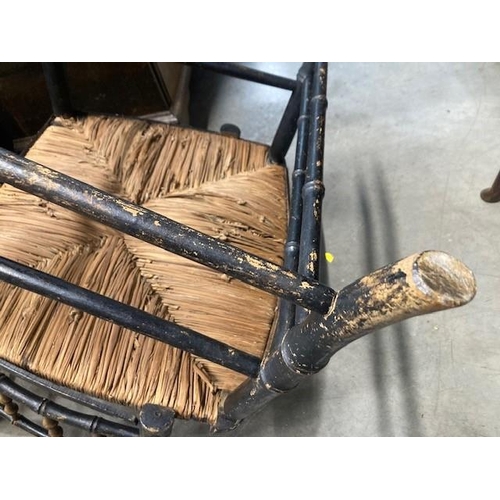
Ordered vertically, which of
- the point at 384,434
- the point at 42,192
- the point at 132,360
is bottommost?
the point at 384,434

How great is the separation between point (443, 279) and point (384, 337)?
0.75m

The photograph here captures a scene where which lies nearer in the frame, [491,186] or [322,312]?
[322,312]

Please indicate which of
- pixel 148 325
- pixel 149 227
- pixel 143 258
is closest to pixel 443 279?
pixel 149 227

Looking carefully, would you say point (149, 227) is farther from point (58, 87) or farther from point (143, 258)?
point (58, 87)

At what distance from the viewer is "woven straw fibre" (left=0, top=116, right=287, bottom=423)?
58cm

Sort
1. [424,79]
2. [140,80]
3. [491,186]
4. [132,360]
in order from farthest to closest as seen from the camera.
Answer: [424,79]
[140,80]
[491,186]
[132,360]

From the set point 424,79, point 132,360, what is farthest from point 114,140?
point 424,79

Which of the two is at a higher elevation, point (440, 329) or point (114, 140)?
point (114, 140)

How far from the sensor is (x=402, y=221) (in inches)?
43.9

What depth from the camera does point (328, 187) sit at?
3.95 feet

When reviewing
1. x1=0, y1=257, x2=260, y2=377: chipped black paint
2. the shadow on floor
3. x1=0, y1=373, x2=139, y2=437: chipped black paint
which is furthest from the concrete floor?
x1=0, y1=257, x2=260, y2=377: chipped black paint

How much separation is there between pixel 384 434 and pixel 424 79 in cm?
88
